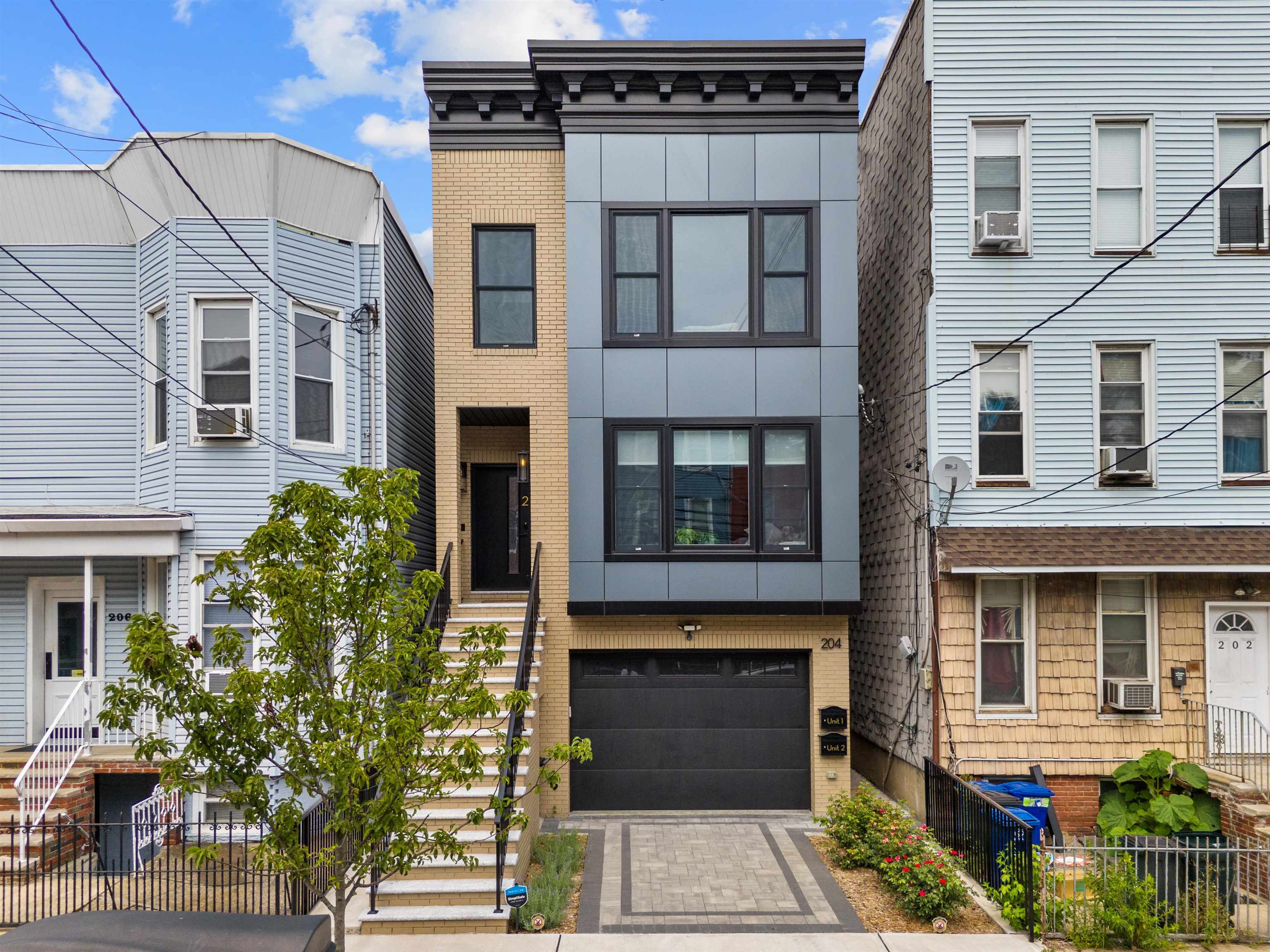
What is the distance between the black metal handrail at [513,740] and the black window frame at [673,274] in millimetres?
3334

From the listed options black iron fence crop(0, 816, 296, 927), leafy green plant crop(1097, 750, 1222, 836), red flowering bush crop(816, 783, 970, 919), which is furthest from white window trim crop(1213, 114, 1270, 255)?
black iron fence crop(0, 816, 296, 927)

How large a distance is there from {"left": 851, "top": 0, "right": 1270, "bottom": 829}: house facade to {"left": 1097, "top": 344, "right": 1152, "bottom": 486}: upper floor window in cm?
3

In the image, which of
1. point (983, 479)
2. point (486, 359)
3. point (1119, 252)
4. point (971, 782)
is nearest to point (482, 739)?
point (486, 359)

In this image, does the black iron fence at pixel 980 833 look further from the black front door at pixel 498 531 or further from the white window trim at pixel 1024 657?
the black front door at pixel 498 531

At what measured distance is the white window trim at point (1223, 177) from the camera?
1136cm

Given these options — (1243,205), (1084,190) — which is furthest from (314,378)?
(1243,205)

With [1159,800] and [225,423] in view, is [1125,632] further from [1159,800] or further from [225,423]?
[225,423]

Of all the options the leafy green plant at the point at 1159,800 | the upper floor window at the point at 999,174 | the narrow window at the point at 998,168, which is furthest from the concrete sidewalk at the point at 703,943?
the narrow window at the point at 998,168

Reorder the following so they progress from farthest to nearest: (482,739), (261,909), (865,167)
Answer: (865,167) < (482,739) < (261,909)

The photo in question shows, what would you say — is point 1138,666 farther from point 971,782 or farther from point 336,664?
point 336,664

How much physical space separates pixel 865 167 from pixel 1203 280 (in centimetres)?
596

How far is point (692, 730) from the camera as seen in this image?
1184cm

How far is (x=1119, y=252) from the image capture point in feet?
37.3

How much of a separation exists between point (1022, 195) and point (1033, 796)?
771 centimetres
